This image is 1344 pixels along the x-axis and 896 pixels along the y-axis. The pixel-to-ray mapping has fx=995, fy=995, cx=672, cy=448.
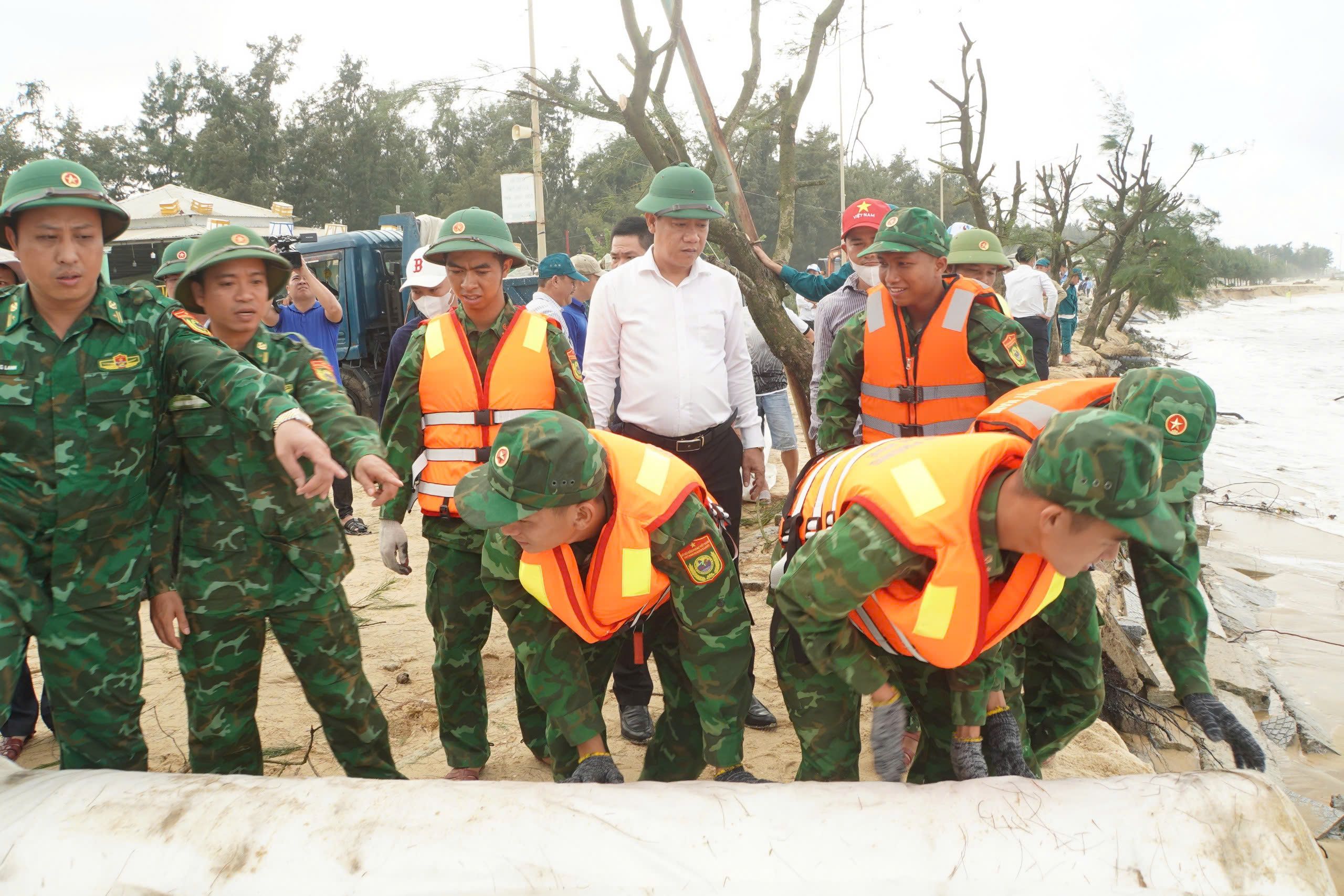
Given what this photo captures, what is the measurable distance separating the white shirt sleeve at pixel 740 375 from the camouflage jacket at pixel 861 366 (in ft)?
0.94

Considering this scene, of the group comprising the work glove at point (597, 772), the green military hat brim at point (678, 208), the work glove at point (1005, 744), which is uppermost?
the green military hat brim at point (678, 208)

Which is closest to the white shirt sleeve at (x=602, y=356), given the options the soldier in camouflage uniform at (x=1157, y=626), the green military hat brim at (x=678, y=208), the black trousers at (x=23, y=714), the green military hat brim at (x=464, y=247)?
the green military hat brim at (x=678, y=208)

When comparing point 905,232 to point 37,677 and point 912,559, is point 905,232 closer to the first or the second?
point 912,559

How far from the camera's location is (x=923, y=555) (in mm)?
2137

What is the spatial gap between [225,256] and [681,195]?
161 centimetres

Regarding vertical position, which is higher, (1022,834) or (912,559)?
(912,559)

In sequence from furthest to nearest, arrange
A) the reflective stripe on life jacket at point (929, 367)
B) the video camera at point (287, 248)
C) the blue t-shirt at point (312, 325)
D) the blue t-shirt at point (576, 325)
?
the blue t-shirt at point (312, 325) → the video camera at point (287, 248) → the blue t-shirt at point (576, 325) → the reflective stripe on life jacket at point (929, 367)

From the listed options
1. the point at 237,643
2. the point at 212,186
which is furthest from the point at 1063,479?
the point at 212,186

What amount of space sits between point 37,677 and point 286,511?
282 cm

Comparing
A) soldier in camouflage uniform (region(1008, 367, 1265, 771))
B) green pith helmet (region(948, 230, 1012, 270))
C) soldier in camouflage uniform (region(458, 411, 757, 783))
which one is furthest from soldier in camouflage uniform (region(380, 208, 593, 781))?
green pith helmet (region(948, 230, 1012, 270))

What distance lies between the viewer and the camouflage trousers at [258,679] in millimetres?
2736

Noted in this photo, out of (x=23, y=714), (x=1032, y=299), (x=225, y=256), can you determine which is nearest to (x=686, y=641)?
(x=225, y=256)

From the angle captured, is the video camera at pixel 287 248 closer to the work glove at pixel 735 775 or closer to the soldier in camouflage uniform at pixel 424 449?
the soldier in camouflage uniform at pixel 424 449

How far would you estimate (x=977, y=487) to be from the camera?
2.10 m
